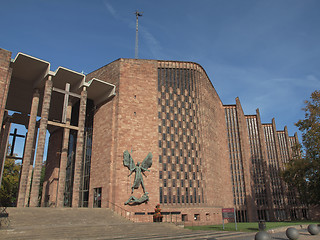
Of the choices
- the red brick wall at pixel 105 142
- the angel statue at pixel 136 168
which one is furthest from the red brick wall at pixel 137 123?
the red brick wall at pixel 105 142

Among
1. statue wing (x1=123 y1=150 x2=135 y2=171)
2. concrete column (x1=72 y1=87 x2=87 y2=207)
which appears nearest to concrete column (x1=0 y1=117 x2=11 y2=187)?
concrete column (x1=72 y1=87 x2=87 y2=207)

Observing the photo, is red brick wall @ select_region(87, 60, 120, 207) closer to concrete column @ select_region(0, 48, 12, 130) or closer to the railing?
the railing

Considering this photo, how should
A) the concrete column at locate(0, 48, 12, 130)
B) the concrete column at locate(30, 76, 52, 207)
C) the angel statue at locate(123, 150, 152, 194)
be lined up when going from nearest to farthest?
the concrete column at locate(30, 76, 52, 207) < the concrete column at locate(0, 48, 12, 130) < the angel statue at locate(123, 150, 152, 194)

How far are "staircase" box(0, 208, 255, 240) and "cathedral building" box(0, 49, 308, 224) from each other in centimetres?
356

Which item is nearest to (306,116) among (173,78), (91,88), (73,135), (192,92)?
(192,92)

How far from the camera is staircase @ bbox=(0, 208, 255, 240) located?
15.9 m

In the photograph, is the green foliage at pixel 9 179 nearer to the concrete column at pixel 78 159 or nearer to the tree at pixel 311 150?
the concrete column at pixel 78 159

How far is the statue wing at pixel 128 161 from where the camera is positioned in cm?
2958

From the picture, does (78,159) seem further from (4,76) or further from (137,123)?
(4,76)

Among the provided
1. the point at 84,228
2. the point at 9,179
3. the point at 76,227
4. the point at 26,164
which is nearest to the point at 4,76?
the point at 26,164

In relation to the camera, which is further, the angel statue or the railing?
the angel statue

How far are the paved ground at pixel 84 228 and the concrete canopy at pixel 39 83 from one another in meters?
15.1

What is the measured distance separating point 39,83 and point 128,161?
14080mm

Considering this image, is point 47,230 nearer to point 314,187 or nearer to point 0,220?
point 0,220
